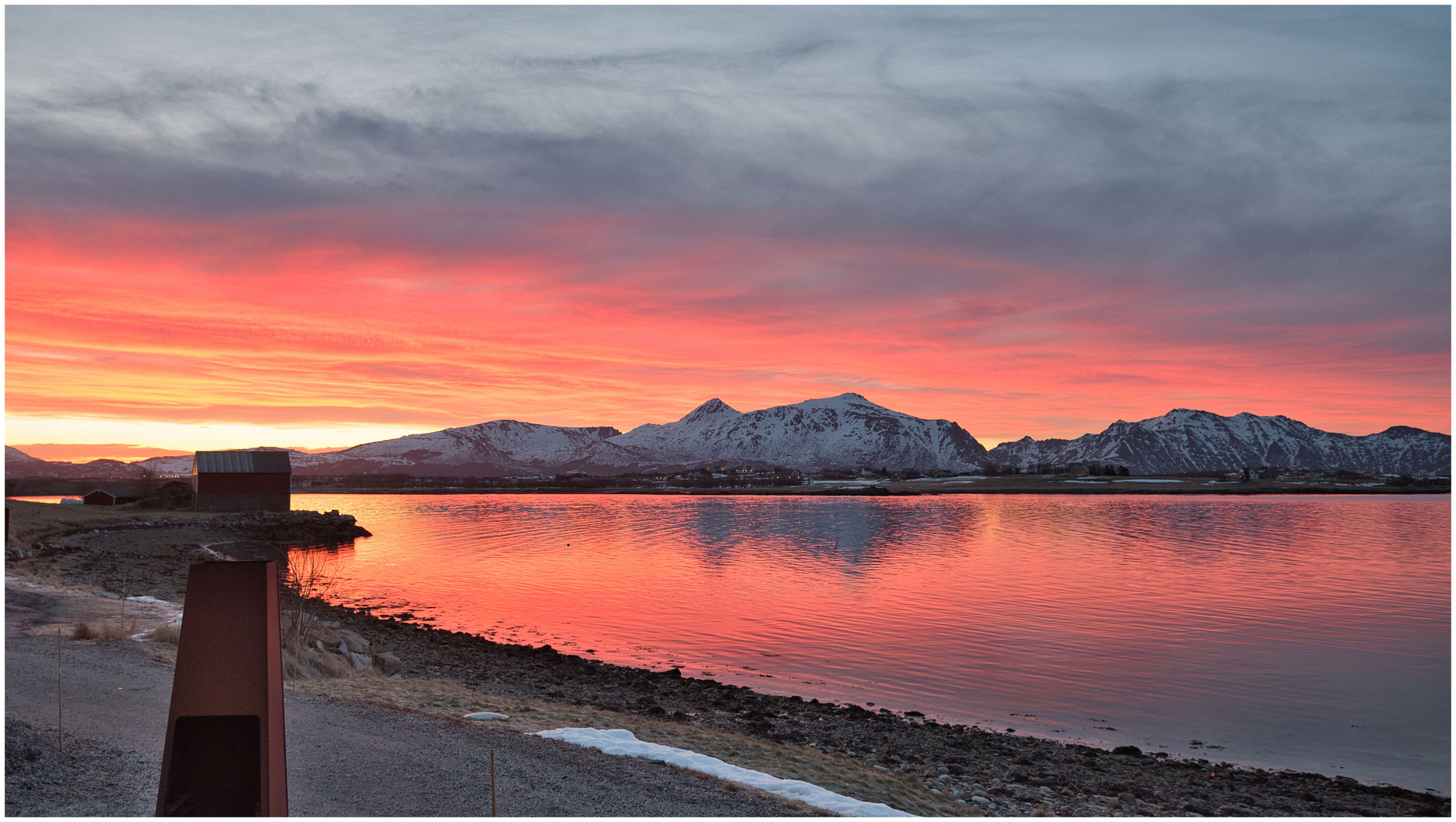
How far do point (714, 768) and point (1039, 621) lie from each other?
22.0m

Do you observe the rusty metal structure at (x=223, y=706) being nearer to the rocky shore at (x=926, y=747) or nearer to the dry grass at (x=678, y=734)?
the rocky shore at (x=926, y=747)

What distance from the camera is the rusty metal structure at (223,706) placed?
21.7ft

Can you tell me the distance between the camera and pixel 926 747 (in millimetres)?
14766

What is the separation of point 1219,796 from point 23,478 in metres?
155

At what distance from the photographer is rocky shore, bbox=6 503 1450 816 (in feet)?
39.9

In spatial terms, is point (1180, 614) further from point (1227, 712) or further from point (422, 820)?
point (422, 820)

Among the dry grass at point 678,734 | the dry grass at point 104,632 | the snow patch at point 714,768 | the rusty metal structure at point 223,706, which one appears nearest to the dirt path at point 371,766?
the snow patch at point 714,768

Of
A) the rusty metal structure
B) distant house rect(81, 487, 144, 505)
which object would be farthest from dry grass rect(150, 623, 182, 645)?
distant house rect(81, 487, 144, 505)

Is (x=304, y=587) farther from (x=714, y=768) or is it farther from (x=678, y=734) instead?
(x=714, y=768)

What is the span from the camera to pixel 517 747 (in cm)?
1065

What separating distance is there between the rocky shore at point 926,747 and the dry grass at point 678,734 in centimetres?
60

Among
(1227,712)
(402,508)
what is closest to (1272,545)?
(1227,712)

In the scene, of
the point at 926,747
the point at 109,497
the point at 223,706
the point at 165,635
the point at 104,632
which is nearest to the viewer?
the point at 223,706

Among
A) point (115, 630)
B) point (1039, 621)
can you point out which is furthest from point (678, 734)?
point (1039, 621)
